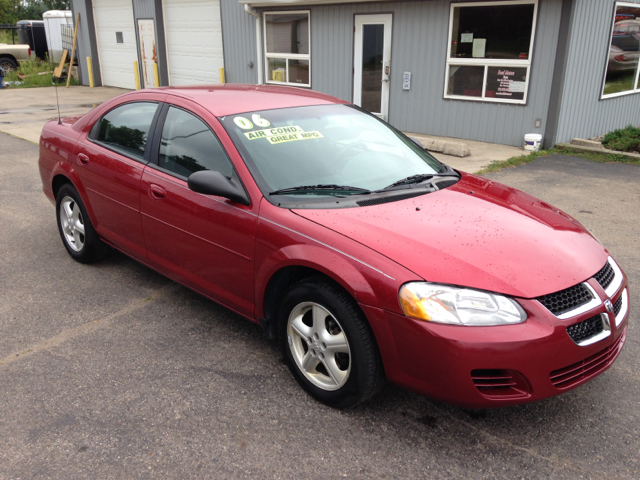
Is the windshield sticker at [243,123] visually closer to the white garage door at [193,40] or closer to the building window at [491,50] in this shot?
the building window at [491,50]

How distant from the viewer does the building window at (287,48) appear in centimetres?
1291

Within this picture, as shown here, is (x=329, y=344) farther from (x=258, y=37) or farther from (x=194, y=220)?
(x=258, y=37)

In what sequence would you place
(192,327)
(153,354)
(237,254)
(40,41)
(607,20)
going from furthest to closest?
(40,41), (607,20), (192,327), (153,354), (237,254)

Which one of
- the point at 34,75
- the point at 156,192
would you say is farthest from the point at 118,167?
the point at 34,75

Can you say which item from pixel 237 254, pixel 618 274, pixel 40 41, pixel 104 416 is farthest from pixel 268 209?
pixel 40 41

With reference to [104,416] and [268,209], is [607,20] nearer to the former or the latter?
[268,209]

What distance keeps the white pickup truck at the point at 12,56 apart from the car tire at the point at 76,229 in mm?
21086

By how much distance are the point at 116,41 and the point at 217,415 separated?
1941cm

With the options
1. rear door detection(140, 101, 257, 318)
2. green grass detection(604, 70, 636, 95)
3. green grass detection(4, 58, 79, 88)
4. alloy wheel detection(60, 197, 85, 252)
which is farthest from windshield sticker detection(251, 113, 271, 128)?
green grass detection(4, 58, 79, 88)

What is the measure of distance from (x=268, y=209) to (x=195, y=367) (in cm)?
110

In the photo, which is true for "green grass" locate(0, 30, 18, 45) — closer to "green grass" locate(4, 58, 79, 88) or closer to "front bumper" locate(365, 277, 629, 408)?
"green grass" locate(4, 58, 79, 88)

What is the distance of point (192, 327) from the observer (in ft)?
12.9

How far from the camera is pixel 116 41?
768 inches

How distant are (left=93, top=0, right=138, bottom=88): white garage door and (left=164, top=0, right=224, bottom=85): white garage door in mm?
2164
